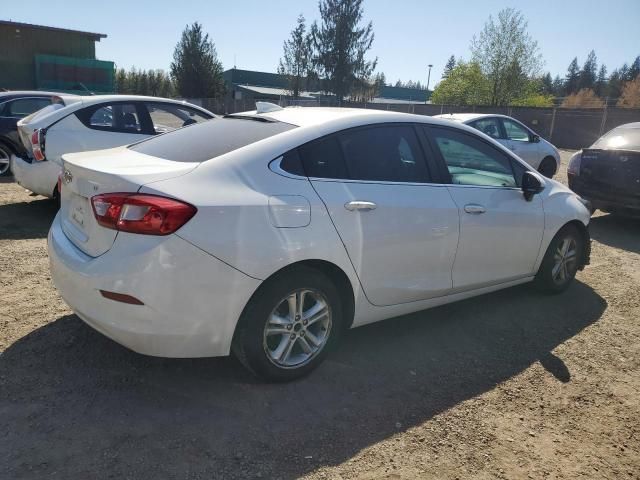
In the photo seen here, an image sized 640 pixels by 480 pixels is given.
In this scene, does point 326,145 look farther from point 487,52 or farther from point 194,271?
point 487,52

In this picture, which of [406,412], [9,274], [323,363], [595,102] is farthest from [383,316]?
[595,102]

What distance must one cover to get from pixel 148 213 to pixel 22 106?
26.9 feet

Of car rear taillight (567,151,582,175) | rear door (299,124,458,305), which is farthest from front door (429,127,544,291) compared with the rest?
car rear taillight (567,151,582,175)

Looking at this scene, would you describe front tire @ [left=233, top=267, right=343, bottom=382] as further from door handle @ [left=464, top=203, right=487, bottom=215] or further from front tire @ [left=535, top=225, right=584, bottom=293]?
front tire @ [left=535, top=225, right=584, bottom=293]

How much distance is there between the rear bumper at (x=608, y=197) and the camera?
715 centimetres

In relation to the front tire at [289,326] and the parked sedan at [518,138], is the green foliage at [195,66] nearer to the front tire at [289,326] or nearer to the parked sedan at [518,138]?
the parked sedan at [518,138]

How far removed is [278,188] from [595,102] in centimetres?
6873

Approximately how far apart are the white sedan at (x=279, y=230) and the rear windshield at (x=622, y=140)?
4500 millimetres

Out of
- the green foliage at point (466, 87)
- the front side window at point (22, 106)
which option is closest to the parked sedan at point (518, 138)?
the front side window at point (22, 106)

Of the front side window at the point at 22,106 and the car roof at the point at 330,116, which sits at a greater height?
the car roof at the point at 330,116

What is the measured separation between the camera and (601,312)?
4492 millimetres

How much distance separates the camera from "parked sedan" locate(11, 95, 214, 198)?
616cm

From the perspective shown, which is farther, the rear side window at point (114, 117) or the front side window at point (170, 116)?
the front side window at point (170, 116)

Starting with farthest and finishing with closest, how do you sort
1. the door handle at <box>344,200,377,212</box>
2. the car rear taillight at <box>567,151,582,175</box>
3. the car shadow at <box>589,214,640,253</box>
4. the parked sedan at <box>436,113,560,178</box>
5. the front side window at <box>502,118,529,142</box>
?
1. the front side window at <box>502,118,529,142</box>
2. the parked sedan at <box>436,113,560,178</box>
3. the car rear taillight at <box>567,151,582,175</box>
4. the car shadow at <box>589,214,640,253</box>
5. the door handle at <box>344,200,377,212</box>
